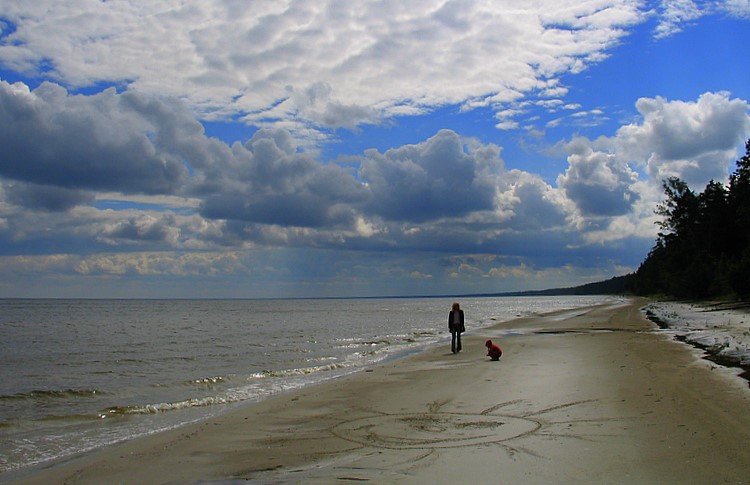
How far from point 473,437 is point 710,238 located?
86074 millimetres

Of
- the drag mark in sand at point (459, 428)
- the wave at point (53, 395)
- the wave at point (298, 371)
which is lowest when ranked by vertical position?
the wave at point (298, 371)

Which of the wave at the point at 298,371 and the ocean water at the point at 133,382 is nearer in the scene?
the ocean water at the point at 133,382

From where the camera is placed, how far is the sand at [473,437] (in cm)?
682

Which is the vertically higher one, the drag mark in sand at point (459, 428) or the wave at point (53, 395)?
the drag mark in sand at point (459, 428)

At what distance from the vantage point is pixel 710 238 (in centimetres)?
8175

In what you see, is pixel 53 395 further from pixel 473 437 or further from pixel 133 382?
pixel 473 437

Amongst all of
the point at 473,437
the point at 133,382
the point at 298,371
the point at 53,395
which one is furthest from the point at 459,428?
the point at 133,382

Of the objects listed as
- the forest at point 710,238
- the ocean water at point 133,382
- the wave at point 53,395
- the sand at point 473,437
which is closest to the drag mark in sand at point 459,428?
the sand at point 473,437

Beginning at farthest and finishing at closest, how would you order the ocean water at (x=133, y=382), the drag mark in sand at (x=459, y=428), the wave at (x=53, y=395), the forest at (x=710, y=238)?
the forest at (x=710, y=238) → the wave at (x=53, y=395) → the ocean water at (x=133, y=382) → the drag mark in sand at (x=459, y=428)

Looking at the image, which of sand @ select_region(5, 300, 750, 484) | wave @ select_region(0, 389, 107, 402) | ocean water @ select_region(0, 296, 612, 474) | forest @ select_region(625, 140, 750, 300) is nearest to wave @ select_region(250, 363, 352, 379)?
ocean water @ select_region(0, 296, 612, 474)

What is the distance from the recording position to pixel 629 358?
60.8 ft

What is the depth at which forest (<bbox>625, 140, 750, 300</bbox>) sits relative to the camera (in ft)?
190

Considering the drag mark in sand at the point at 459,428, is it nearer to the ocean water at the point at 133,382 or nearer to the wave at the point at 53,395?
the ocean water at the point at 133,382

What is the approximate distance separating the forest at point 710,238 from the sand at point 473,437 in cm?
4371
